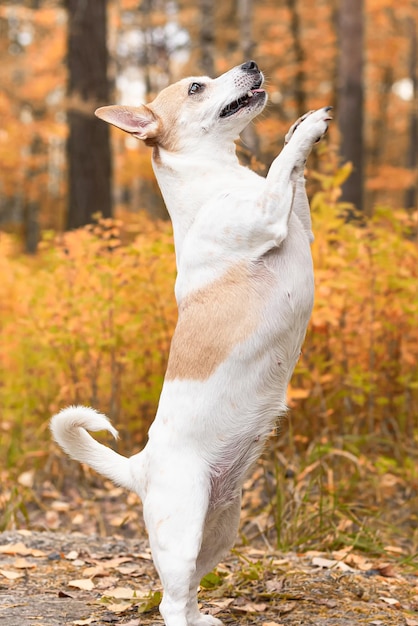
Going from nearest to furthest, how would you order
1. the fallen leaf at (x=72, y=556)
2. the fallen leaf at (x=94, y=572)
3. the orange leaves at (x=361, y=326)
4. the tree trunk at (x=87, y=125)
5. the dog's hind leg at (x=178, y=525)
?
the dog's hind leg at (x=178, y=525) → the fallen leaf at (x=94, y=572) → the fallen leaf at (x=72, y=556) → the orange leaves at (x=361, y=326) → the tree trunk at (x=87, y=125)

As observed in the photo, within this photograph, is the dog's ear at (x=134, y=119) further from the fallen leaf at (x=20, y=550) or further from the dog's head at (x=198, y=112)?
the fallen leaf at (x=20, y=550)

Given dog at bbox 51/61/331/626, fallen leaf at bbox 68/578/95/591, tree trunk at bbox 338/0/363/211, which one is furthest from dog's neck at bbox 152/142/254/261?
tree trunk at bbox 338/0/363/211

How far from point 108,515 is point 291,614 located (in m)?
2.22

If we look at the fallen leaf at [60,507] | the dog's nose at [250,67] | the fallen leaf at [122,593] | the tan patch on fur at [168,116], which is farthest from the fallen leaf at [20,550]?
the dog's nose at [250,67]

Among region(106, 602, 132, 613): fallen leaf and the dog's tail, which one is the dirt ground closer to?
region(106, 602, 132, 613): fallen leaf

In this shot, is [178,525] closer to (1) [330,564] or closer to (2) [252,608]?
(2) [252,608]

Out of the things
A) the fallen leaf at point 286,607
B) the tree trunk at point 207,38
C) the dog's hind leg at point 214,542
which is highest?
the tree trunk at point 207,38

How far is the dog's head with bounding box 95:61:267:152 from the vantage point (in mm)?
2914

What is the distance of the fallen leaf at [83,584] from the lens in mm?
3623

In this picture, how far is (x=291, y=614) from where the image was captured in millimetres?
3242

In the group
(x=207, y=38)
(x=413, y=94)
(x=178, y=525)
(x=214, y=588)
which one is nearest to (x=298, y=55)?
(x=207, y=38)

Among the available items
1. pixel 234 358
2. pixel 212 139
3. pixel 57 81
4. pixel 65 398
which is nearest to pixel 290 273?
pixel 234 358

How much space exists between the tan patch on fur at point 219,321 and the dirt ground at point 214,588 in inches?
46.9

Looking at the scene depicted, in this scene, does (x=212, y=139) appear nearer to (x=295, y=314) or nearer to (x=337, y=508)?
(x=295, y=314)
